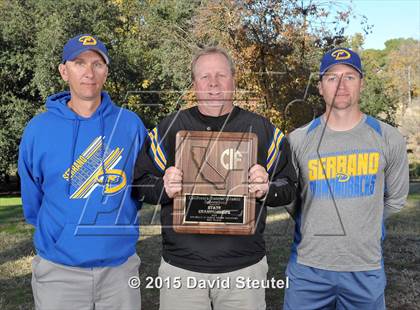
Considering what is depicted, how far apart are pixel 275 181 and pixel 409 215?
825 centimetres

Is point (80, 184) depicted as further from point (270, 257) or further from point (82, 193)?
point (270, 257)

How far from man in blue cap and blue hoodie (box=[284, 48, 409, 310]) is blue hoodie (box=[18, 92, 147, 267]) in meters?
1.22

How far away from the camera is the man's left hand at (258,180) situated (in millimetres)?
2963

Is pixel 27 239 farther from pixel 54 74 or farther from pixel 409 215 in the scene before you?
pixel 54 74

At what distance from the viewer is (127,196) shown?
335 cm

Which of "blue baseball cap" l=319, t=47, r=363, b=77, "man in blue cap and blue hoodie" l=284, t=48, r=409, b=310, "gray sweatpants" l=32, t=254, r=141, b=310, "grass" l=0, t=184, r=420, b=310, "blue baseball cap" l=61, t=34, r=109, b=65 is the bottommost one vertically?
"grass" l=0, t=184, r=420, b=310

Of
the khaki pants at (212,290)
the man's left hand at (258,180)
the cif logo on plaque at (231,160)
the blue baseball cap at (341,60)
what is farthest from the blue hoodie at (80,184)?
the blue baseball cap at (341,60)

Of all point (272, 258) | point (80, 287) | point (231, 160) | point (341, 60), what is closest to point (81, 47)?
point (231, 160)

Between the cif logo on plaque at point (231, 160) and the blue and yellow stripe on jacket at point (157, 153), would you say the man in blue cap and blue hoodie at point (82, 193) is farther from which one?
the cif logo on plaque at point (231, 160)

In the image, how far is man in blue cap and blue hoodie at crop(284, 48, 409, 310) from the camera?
3.29 meters

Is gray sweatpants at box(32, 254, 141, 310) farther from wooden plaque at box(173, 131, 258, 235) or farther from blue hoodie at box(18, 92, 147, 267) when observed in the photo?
wooden plaque at box(173, 131, 258, 235)

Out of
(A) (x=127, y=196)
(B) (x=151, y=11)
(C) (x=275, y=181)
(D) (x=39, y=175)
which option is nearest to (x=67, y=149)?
(D) (x=39, y=175)

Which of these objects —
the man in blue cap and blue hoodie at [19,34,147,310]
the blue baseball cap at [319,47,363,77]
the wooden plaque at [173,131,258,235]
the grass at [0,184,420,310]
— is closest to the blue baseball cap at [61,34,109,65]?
the man in blue cap and blue hoodie at [19,34,147,310]

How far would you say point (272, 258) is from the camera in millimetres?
7020
